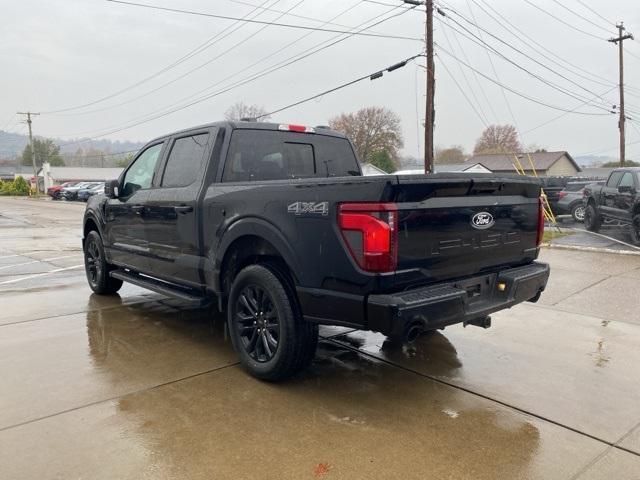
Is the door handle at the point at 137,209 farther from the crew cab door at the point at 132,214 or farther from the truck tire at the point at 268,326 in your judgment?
the truck tire at the point at 268,326

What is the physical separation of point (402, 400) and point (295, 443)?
97 centimetres

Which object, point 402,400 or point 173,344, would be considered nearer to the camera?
point 402,400

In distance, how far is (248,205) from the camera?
3.90 m

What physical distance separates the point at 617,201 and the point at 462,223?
1048cm

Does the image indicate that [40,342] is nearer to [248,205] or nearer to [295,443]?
[248,205]

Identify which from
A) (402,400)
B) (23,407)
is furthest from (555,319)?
(23,407)

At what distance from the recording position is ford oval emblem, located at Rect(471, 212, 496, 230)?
363 cm

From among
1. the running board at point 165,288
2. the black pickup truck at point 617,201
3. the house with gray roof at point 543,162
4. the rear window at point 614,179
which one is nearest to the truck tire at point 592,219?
the black pickup truck at point 617,201

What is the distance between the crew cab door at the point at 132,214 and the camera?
5.45m

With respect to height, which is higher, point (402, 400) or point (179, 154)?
point (179, 154)

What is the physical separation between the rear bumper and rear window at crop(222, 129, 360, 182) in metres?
1.95

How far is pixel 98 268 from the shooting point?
679 centimetres

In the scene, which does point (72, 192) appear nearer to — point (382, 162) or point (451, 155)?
point (382, 162)

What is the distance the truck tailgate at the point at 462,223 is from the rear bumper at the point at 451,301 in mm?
98
